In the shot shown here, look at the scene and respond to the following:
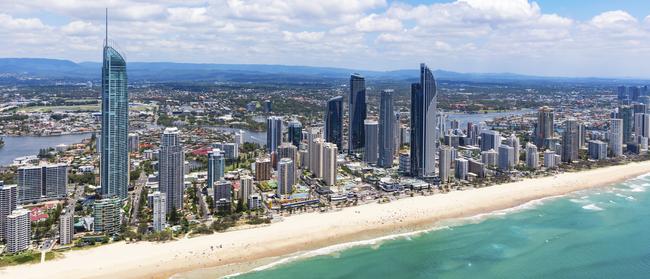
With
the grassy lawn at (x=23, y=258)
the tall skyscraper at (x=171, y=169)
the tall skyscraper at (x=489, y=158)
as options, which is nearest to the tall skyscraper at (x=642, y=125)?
the tall skyscraper at (x=489, y=158)

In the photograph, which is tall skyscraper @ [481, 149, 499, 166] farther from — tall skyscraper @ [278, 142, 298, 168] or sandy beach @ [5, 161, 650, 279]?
tall skyscraper @ [278, 142, 298, 168]

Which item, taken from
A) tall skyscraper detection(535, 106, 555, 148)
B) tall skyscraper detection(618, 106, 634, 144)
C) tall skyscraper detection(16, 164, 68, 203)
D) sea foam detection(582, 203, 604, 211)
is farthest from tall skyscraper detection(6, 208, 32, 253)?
tall skyscraper detection(618, 106, 634, 144)

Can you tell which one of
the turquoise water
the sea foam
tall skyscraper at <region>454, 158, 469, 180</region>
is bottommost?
the turquoise water

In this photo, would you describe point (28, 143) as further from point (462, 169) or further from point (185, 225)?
point (462, 169)

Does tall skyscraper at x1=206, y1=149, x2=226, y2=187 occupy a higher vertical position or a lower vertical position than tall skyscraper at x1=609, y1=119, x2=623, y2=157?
lower

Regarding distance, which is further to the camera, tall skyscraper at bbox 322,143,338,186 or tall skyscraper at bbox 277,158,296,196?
tall skyscraper at bbox 322,143,338,186

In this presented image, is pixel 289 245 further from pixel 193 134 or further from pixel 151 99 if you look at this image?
pixel 151 99

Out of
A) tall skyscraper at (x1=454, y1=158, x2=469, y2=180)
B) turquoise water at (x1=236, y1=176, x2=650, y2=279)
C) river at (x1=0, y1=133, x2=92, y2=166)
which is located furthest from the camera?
river at (x1=0, y1=133, x2=92, y2=166)

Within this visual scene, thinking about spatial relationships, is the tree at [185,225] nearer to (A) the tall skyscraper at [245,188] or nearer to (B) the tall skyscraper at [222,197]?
(B) the tall skyscraper at [222,197]
